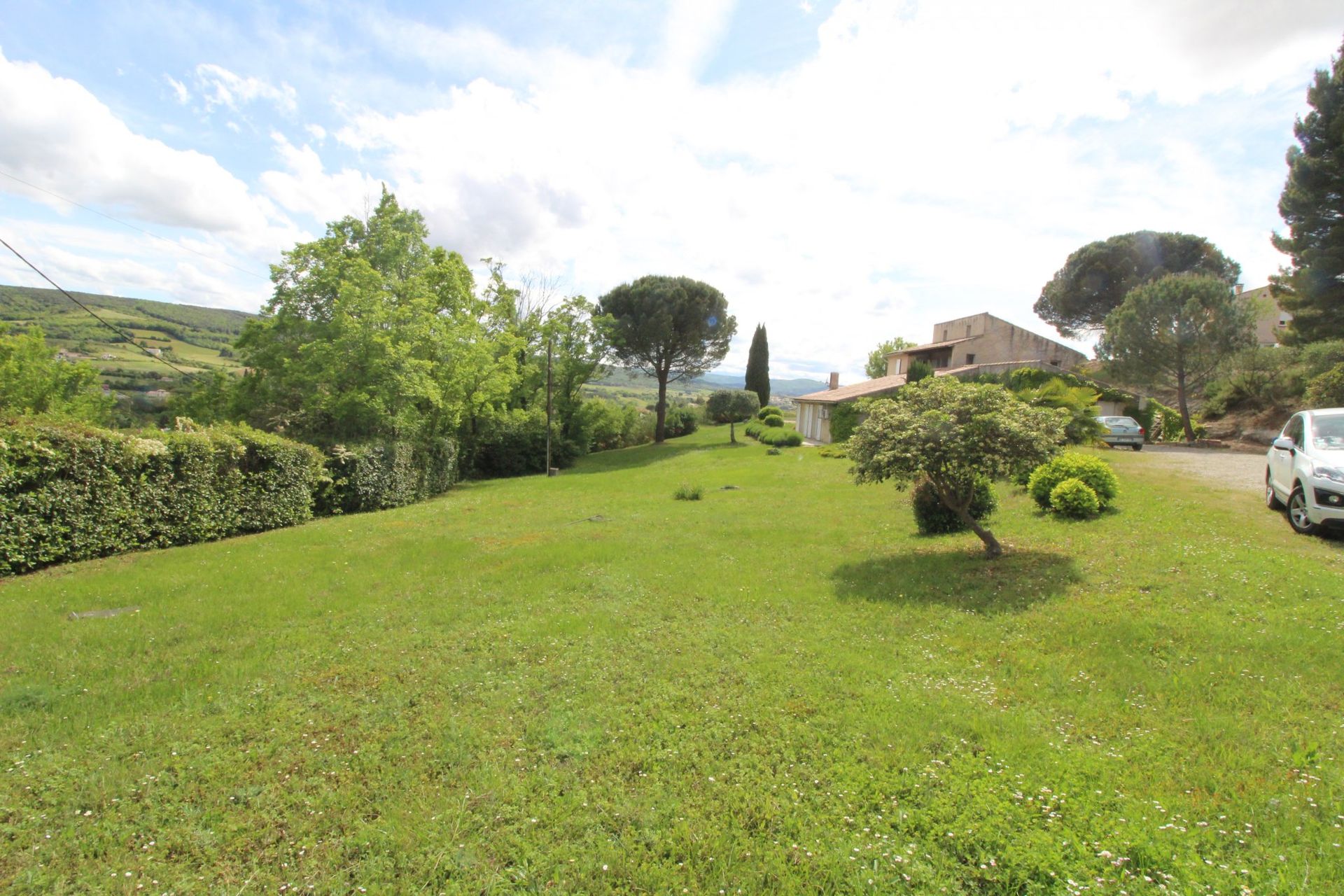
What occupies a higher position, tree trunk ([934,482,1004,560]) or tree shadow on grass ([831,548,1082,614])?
tree trunk ([934,482,1004,560])

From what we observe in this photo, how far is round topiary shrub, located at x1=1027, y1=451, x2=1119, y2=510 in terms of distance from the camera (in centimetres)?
1130

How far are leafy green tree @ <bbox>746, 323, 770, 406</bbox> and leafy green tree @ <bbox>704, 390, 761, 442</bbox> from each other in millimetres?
7064

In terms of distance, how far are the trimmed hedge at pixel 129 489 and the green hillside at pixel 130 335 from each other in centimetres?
1826

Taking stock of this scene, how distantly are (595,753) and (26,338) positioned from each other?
37.6 meters

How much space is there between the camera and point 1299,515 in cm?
834

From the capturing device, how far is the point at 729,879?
3.30m

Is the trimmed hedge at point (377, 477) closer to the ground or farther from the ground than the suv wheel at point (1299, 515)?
closer to the ground

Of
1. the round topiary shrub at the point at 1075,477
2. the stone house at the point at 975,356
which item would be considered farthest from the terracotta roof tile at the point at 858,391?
the round topiary shrub at the point at 1075,477

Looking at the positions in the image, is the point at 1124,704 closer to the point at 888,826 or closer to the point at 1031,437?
the point at 888,826

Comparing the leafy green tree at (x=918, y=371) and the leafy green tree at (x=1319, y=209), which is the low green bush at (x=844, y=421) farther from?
the leafy green tree at (x=1319, y=209)

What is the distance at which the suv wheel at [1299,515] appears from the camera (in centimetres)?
816

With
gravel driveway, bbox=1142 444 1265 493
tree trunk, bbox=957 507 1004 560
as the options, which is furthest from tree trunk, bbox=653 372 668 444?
tree trunk, bbox=957 507 1004 560

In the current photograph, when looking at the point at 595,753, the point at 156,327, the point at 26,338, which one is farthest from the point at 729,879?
the point at 156,327

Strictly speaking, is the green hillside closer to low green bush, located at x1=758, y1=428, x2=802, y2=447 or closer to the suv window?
low green bush, located at x1=758, y1=428, x2=802, y2=447
